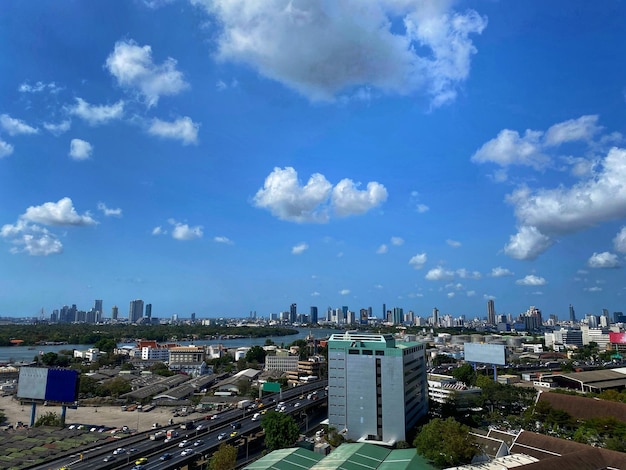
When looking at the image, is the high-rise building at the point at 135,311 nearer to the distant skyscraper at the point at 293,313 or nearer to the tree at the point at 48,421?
the distant skyscraper at the point at 293,313

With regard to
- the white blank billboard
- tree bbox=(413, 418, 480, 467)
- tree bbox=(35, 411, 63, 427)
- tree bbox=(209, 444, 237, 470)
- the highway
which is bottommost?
tree bbox=(35, 411, 63, 427)

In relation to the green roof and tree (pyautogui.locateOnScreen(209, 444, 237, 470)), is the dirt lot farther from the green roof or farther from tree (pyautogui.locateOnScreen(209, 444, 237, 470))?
the green roof

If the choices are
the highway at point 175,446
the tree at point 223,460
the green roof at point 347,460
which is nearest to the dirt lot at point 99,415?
the highway at point 175,446

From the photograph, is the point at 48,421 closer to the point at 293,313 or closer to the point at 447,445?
the point at 447,445

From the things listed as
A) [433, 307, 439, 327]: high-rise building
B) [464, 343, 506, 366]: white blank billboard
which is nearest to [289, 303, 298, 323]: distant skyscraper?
[433, 307, 439, 327]: high-rise building

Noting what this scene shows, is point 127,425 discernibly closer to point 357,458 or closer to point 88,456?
point 88,456

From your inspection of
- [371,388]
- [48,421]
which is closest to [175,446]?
[371,388]
